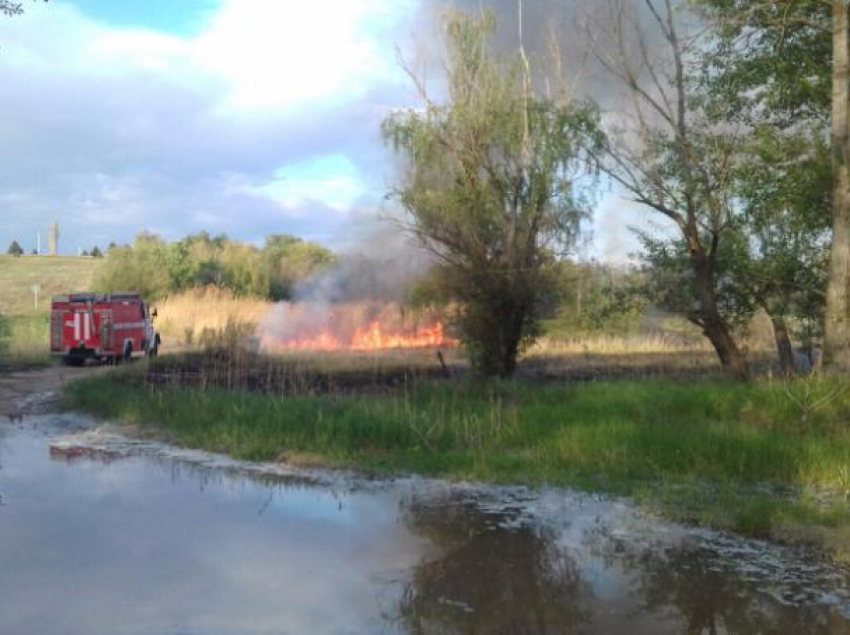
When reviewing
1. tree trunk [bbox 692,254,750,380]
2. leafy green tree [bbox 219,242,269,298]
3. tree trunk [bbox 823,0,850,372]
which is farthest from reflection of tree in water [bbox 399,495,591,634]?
leafy green tree [bbox 219,242,269,298]

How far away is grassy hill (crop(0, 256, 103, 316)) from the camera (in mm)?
60312

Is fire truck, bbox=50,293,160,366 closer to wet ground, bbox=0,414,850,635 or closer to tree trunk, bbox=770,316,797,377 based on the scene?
wet ground, bbox=0,414,850,635

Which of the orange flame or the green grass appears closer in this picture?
the green grass

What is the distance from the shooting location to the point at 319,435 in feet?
38.0

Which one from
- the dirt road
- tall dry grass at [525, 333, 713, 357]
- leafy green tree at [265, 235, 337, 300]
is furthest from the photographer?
leafy green tree at [265, 235, 337, 300]

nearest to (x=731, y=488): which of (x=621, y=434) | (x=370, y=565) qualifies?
(x=621, y=434)

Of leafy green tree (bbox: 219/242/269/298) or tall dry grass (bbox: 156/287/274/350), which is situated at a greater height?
leafy green tree (bbox: 219/242/269/298)

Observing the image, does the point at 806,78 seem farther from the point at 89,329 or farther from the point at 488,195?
the point at 89,329

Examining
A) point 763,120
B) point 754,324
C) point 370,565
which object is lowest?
point 370,565

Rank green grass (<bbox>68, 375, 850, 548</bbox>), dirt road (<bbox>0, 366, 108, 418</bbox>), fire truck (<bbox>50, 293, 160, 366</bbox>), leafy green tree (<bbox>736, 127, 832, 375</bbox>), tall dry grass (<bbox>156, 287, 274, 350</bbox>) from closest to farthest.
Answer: green grass (<bbox>68, 375, 850, 548</bbox>)
leafy green tree (<bbox>736, 127, 832, 375</bbox>)
dirt road (<bbox>0, 366, 108, 418</bbox>)
fire truck (<bbox>50, 293, 160, 366</bbox>)
tall dry grass (<bbox>156, 287, 274, 350</bbox>)

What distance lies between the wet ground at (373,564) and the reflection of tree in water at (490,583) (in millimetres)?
18

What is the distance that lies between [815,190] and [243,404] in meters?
10.1

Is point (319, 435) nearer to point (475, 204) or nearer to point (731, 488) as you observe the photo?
point (731, 488)

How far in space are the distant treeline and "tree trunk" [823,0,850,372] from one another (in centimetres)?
3437
